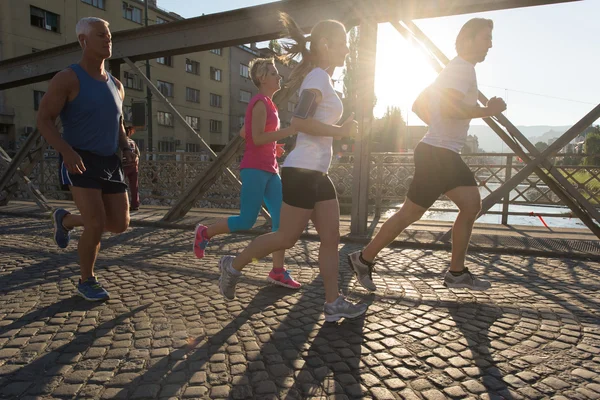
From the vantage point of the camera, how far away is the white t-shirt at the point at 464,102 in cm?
311

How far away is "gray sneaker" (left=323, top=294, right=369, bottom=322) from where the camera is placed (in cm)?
263

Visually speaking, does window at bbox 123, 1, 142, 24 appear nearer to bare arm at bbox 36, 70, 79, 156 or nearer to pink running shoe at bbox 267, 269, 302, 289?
bare arm at bbox 36, 70, 79, 156

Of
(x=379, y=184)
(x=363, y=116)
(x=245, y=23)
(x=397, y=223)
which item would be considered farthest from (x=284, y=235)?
(x=379, y=184)

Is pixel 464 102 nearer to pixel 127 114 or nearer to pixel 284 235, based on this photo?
pixel 284 235

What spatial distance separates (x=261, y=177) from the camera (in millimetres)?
3418

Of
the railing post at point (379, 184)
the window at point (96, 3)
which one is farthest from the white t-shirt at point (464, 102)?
the window at point (96, 3)

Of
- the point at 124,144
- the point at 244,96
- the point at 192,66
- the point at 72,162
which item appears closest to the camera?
the point at 72,162

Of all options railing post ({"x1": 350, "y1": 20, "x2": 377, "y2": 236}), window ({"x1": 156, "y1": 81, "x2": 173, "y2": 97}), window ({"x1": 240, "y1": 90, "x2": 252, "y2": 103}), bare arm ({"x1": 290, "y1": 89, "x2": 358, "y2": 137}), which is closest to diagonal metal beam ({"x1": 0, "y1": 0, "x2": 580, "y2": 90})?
railing post ({"x1": 350, "y1": 20, "x2": 377, "y2": 236})

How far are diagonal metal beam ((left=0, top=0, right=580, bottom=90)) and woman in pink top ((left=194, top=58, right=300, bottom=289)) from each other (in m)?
2.63

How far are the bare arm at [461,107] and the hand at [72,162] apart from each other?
2.52 m

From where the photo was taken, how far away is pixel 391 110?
216 ft

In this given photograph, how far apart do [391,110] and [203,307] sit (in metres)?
66.2

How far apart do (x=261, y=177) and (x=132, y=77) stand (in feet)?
122

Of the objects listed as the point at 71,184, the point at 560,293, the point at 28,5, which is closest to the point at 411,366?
the point at 560,293
